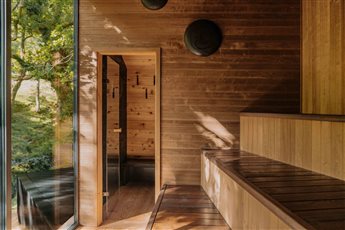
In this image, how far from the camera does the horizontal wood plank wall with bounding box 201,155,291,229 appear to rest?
129cm

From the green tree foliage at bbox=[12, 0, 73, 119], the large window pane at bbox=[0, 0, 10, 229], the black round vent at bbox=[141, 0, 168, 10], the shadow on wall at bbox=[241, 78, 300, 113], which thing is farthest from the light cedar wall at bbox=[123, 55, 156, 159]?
the large window pane at bbox=[0, 0, 10, 229]

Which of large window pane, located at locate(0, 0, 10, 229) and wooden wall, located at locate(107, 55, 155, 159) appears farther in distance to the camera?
wooden wall, located at locate(107, 55, 155, 159)

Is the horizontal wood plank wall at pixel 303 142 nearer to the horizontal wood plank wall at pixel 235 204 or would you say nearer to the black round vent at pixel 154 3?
the horizontal wood plank wall at pixel 235 204

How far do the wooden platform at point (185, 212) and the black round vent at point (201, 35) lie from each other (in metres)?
1.49

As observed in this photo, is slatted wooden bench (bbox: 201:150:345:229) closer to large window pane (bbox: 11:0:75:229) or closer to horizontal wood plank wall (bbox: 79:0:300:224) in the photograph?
horizontal wood plank wall (bbox: 79:0:300:224)

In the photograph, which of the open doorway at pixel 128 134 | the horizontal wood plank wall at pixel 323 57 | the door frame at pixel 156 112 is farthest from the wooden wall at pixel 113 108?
the horizontal wood plank wall at pixel 323 57

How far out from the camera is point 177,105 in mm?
3178

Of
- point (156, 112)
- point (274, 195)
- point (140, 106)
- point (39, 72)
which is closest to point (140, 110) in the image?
point (140, 106)

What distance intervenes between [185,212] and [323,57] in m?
1.66

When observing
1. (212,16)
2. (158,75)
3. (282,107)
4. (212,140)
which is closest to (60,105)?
(158,75)

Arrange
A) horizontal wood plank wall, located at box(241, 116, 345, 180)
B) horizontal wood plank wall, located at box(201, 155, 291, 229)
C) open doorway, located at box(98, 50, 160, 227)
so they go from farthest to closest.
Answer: open doorway, located at box(98, 50, 160, 227) → horizontal wood plank wall, located at box(241, 116, 345, 180) → horizontal wood plank wall, located at box(201, 155, 291, 229)

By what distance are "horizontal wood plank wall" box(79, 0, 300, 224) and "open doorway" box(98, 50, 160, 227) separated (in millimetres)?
129

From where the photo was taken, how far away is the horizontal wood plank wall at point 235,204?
129cm

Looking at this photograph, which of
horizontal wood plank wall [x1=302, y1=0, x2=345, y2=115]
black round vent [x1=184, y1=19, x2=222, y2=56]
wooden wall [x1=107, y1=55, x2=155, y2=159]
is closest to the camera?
horizontal wood plank wall [x1=302, y1=0, x2=345, y2=115]
